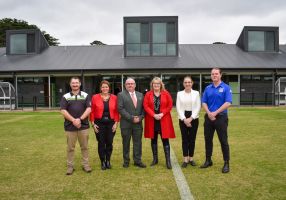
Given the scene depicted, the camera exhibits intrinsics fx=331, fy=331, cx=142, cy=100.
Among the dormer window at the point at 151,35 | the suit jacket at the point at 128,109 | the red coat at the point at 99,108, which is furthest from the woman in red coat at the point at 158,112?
the dormer window at the point at 151,35

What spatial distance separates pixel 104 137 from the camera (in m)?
5.76

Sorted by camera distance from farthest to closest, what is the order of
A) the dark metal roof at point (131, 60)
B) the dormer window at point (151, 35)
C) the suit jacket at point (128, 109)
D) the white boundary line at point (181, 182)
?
the dormer window at point (151, 35)
the dark metal roof at point (131, 60)
the suit jacket at point (128, 109)
the white boundary line at point (181, 182)

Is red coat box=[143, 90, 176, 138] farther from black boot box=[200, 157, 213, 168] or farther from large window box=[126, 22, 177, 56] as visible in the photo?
large window box=[126, 22, 177, 56]

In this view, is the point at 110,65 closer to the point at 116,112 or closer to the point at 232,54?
the point at 232,54

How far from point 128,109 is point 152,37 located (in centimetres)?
1844

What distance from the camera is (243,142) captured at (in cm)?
816

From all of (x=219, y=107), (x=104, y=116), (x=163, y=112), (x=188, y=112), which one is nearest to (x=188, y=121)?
(x=188, y=112)

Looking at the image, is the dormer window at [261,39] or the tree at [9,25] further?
the tree at [9,25]

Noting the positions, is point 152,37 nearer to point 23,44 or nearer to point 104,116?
point 23,44

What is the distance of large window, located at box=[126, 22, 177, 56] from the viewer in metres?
23.6

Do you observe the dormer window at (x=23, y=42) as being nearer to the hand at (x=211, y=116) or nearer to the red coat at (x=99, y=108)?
the red coat at (x=99, y=108)

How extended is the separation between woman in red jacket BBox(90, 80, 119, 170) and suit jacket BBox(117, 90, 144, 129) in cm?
11

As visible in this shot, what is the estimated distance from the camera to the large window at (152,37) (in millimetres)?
23609

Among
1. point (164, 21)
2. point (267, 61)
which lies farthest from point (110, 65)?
point (267, 61)
